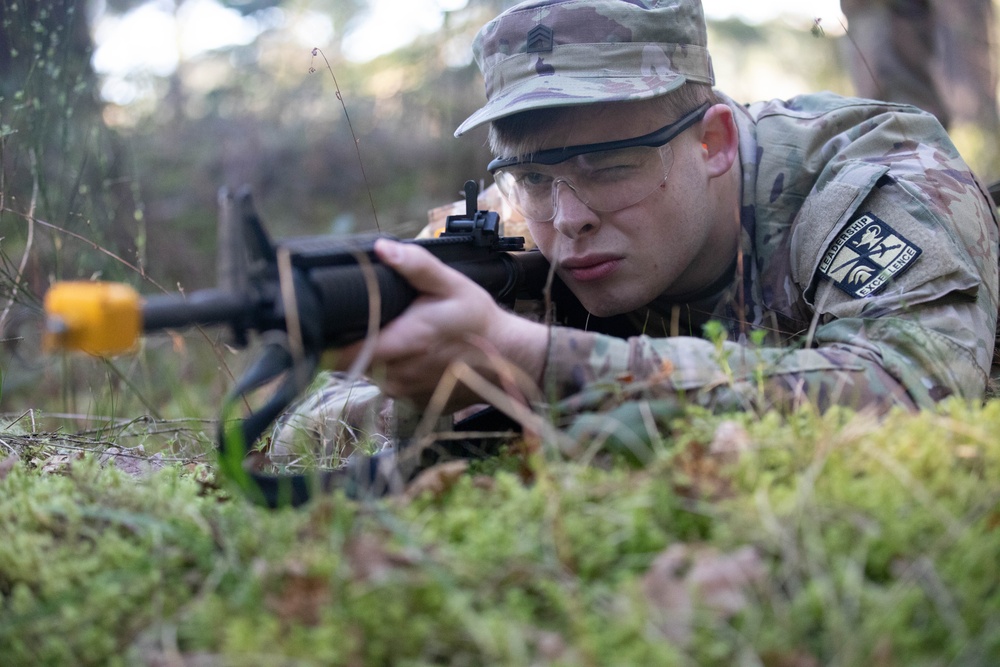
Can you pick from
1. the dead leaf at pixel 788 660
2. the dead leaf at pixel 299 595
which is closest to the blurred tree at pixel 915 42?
the dead leaf at pixel 788 660

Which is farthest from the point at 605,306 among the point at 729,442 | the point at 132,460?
the point at 132,460

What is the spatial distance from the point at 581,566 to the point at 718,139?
2144 millimetres

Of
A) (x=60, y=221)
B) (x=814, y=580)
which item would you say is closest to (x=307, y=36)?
(x=60, y=221)

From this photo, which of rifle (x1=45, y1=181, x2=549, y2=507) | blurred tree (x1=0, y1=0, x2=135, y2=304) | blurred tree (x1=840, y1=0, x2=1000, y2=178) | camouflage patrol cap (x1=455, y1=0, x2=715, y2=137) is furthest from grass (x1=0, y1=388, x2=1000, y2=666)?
blurred tree (x1=840, y1=0, x2=1000, y2=178)

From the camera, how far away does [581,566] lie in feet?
4.41

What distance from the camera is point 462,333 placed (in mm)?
1924

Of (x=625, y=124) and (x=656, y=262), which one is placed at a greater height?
(x=625, y=124)

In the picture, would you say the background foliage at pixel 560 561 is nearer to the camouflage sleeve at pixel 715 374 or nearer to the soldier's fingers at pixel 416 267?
the camouflage sleeve at pixel 715 374

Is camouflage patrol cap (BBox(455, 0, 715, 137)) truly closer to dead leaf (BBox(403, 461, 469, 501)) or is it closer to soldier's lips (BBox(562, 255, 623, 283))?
soldier's lips (BBox(562, 255, 623, 283))

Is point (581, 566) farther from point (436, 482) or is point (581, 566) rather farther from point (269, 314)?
point (269, 314)

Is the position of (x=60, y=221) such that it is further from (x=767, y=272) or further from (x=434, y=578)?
(x=434, y=578)

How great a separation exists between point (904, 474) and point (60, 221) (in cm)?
406

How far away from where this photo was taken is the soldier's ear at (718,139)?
9.78ft

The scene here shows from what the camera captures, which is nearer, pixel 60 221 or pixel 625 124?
pixel 625 124
